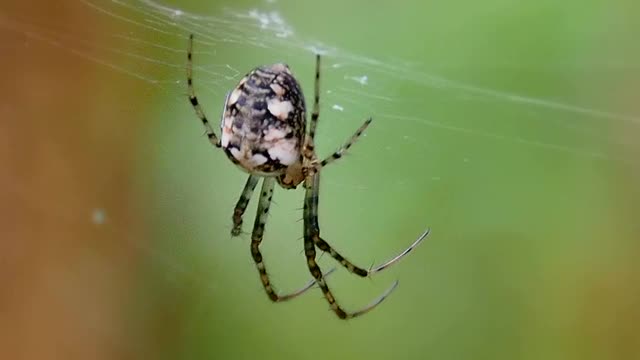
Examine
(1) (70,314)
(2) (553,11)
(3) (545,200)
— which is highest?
(2) (553,11)

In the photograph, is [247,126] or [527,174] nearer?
[247,126]

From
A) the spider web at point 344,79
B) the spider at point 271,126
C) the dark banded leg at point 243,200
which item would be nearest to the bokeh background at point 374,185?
the spider web at point 344,79

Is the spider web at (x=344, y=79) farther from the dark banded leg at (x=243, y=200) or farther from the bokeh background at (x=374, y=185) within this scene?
the dark banded leg at (x=243, y=200)

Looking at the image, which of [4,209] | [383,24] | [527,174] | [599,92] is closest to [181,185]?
[4,209]

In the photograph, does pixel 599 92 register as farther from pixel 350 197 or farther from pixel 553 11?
pixel 350 197

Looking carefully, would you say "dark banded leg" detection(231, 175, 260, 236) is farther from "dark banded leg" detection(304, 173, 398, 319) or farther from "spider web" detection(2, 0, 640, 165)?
"spider web" detection(2, 0, 640, 165)

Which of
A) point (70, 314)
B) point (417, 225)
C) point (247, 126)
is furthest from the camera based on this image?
point (70, 314)
